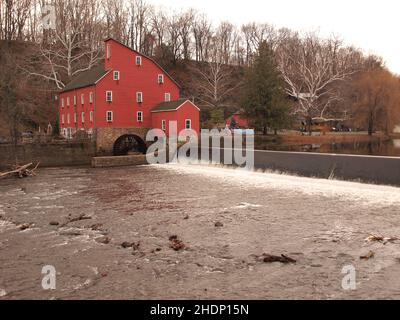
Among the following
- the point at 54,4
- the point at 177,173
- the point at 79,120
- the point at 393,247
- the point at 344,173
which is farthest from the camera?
the point at 54,4

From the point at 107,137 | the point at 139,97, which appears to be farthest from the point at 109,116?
the point at 139,97

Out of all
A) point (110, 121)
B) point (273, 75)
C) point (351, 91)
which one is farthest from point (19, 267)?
point (351, 91)

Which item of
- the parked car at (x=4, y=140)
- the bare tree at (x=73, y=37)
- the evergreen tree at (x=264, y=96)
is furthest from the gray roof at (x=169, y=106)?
the bare tree at (x=73, y=37)

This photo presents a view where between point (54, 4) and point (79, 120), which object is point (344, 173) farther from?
point (54, 4)

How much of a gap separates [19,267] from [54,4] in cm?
6883

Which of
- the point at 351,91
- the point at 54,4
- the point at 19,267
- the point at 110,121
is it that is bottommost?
the point at 19,267

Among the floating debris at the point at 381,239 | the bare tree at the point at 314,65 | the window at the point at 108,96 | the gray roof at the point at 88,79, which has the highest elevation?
the bare tree at the point at 314,65

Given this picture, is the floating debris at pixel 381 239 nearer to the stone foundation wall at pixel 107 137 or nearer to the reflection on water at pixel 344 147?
the reflection on water at pixel 344 147

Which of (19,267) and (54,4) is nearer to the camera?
(19,267)

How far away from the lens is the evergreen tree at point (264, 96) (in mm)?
51438

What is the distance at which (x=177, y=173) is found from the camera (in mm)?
31328

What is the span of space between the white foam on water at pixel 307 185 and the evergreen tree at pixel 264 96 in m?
20.9

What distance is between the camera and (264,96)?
5181 centimetres

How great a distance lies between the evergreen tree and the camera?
51.4m
